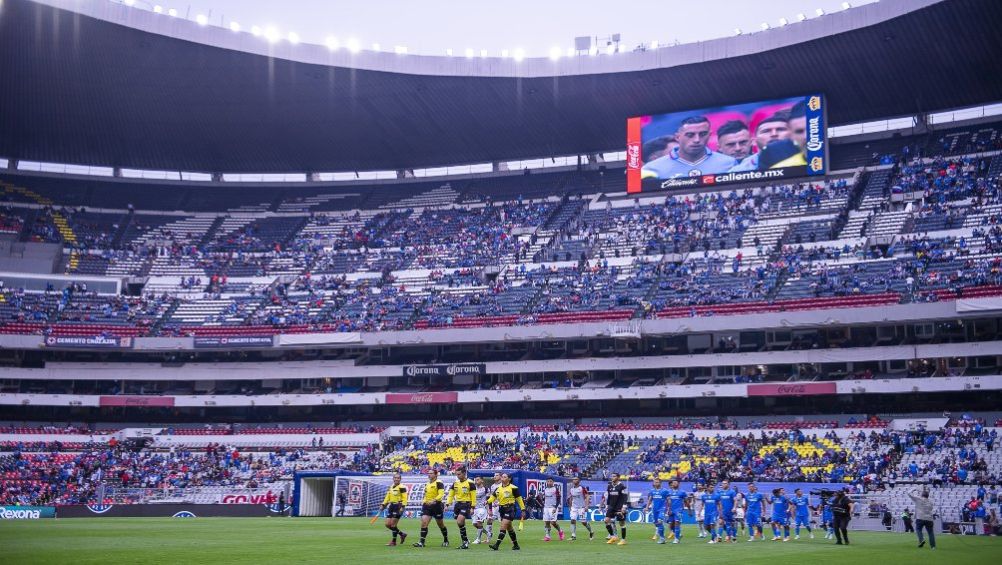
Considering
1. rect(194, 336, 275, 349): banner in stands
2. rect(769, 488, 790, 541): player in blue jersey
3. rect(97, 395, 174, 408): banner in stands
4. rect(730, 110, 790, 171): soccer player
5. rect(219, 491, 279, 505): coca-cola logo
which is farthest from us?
rect(97, 395, 174, 408): banner in stands

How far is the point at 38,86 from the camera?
70.6m

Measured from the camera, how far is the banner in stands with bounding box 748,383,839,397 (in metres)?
57.3

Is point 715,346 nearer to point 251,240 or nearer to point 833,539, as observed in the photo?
point 833,539

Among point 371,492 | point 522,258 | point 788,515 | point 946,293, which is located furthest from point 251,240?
point 788,515

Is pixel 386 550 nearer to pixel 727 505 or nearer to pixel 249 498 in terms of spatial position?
pixel 727 505

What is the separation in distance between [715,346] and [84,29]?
4515cm

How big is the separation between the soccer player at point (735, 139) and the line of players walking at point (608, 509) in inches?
1645

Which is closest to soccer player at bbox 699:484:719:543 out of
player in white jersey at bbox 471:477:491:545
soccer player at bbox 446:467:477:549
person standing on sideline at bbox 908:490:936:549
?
person standing on sideline at bbox 908:490:936:549

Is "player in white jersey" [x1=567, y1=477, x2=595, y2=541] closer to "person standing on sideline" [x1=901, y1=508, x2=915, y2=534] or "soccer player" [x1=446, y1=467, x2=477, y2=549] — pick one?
"soccer player" [x1=446, y1=467, x2=477, y2=549]

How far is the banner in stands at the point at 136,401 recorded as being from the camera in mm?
71688

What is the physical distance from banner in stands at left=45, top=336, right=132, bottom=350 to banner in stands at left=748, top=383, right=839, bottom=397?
43.5 metres

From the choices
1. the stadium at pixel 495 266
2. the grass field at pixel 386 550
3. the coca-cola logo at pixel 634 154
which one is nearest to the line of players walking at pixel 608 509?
the grass field at pixel 386 550

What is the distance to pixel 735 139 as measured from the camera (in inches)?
2815

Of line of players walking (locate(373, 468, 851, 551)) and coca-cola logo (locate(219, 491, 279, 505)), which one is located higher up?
line of players walking (locate(373, 468, 851, 551))
